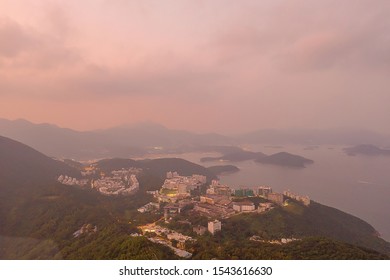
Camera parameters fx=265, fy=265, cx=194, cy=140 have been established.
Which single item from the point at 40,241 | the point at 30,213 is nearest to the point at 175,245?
the point at 40,241

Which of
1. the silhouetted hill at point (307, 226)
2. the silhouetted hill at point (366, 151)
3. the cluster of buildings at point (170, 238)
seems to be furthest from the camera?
the silhouetted hill at point (366, 151)

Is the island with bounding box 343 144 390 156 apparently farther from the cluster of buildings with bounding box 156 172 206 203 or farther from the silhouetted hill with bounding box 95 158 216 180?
the cluster of buildings with bounding box 156 172 206 203

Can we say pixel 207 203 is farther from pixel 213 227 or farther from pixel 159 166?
pixel 159 166

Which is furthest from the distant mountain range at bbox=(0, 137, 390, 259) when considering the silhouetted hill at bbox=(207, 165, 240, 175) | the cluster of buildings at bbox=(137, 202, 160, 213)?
the silhouetted hill at bbox=(207, 165, 240, 175)

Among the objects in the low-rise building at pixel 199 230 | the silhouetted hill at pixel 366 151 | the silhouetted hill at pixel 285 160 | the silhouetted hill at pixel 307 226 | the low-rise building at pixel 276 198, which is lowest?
the silhouetted hill at pixel 307 226

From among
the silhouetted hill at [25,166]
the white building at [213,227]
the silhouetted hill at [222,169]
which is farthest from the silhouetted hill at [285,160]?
the white building at [213,227]

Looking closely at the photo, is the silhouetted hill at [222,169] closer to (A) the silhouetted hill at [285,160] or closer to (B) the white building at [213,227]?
(A) the silhouetted hill at [285,160]

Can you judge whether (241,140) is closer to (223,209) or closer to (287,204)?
(287,204)

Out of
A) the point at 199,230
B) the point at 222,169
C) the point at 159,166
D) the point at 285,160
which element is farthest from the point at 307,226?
the point at 285,160
